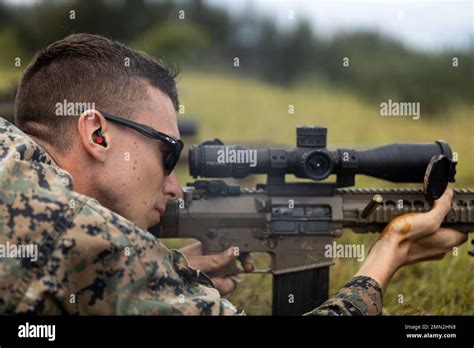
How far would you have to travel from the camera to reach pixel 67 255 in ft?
9.30

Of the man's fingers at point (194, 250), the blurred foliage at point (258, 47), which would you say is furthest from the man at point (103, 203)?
the blurred foliage at point (258, 47)

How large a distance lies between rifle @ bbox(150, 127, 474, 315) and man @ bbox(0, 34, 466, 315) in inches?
7.0

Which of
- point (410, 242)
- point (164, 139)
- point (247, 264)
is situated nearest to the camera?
point (164, 139)

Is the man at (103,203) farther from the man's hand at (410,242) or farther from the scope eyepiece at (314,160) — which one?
the scope eyepiece at (314,160)

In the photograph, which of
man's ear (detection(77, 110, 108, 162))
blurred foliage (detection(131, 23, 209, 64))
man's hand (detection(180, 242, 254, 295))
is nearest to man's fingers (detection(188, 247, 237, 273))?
man's hand (detection(180, 242, 254, 295))

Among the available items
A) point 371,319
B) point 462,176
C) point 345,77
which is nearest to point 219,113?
point 345,77

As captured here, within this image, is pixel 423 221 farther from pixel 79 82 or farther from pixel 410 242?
pixel 79 82

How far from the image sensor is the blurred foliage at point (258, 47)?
13.5m

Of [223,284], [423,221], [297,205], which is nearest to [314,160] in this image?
[297,205]

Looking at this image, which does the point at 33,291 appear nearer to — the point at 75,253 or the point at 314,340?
the point at 75,253

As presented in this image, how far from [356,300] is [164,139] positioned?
1.18 meters

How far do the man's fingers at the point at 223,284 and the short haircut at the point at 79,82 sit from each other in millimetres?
1287

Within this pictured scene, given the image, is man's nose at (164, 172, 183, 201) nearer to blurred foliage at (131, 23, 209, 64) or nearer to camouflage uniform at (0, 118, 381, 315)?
camouflage uniform at (0, 118, 381, 315)

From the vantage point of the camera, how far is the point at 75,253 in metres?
2.83
